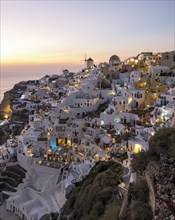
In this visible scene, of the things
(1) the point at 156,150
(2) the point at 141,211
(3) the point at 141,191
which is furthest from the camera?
(1) the point at 156,150

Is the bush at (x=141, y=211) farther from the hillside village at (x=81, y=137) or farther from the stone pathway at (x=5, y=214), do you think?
the stone pathway at (x=5, y=214)

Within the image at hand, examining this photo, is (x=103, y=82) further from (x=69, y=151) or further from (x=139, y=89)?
(x=69, y=151)

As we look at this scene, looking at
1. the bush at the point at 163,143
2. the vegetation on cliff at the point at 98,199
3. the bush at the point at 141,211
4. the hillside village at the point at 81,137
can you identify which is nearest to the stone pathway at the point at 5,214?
the hillside village at the point at 81,137

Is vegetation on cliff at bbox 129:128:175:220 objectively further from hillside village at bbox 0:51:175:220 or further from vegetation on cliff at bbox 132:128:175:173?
hillside village at bbox 0:51:175:220

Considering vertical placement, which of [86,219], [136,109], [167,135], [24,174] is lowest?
[24,174]

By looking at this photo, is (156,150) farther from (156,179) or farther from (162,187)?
(162,187)

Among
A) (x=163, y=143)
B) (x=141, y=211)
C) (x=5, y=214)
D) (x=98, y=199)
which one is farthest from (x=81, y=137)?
(x=141, y=211)

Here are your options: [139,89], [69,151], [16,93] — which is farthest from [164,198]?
[16,93]
